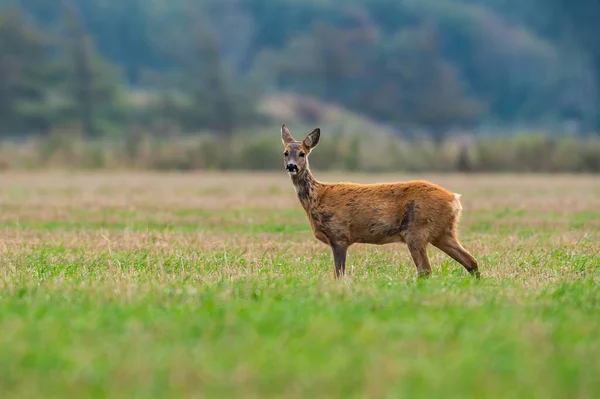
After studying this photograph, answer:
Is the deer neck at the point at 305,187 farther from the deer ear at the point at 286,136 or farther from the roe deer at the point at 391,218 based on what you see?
the deer ear at the point at 286,136

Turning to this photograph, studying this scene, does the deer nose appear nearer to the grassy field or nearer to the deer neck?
the deer neck

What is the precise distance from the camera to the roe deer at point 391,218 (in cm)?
1080

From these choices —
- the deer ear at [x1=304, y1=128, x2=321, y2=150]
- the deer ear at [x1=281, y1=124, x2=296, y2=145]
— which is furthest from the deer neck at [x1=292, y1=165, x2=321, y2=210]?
the deer ear at [x1=281, y1=124, x2=296, y2=145]

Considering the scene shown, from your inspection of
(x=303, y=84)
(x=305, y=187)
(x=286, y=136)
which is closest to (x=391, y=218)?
(x=305, y=187)

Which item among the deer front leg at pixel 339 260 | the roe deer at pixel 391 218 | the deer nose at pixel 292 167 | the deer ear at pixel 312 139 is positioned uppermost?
the deer ear at pixel 312 139

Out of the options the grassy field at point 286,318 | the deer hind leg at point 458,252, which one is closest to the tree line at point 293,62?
the grassy field at point 286,318

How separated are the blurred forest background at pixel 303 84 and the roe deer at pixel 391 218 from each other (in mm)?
33053

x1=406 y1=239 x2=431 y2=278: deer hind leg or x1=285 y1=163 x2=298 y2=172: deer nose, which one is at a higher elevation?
x1=285 y1=163 x2=298 y2=172: deer nose

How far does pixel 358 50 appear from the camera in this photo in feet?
306

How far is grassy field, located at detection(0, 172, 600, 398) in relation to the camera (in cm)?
604

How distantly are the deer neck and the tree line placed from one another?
44565mm

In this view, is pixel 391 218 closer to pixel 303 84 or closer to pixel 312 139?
pixel 312 139

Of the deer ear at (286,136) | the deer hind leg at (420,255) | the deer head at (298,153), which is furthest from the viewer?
the deer ear at (286,136)

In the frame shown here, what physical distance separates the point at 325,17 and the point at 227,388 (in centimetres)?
10509
